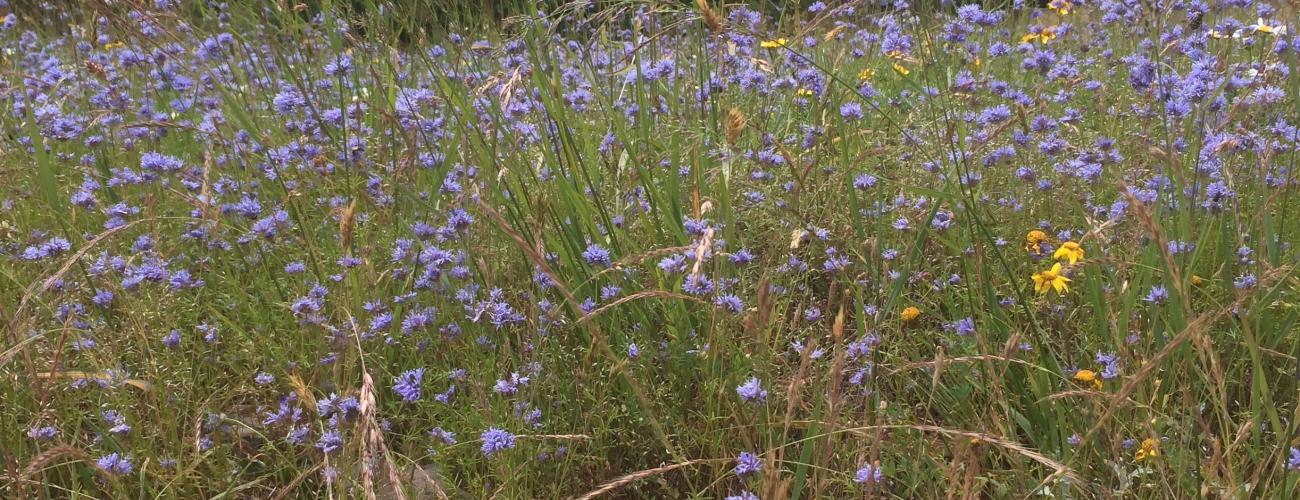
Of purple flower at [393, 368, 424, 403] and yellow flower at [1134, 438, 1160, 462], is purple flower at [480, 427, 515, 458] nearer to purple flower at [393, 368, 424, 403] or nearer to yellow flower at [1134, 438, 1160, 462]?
purple flower at [393, 368, 424, 403]

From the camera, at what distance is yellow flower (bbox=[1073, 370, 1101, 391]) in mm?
1678

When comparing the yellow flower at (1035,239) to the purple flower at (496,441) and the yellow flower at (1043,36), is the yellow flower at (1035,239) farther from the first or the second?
the yellow flower at (1043,36)

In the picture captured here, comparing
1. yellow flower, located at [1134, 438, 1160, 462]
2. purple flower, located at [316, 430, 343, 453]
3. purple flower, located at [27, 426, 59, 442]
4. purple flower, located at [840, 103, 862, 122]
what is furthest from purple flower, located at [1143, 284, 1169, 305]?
purple flower, located at [27, 426, 59, 442]

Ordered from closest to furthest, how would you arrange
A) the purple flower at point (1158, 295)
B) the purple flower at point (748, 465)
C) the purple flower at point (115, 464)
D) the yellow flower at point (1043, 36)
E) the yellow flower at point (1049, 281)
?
the purple flower at point (748, 465) → the purple flower at point (115, 464) → the purple flower at point (1158, 295) → the yellow flower at point (1049, 281) → the yellow flower at point (1043, 36)

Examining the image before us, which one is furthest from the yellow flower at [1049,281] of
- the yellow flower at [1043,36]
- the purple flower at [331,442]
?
the yellow flower at [1043,36]

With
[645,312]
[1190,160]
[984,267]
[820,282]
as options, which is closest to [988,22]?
[1190,160]

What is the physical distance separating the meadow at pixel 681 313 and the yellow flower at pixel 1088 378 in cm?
1

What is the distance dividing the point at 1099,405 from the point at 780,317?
2.02 feet

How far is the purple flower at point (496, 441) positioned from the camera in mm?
1515

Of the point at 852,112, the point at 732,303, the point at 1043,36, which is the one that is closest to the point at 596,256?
the point at 732,303

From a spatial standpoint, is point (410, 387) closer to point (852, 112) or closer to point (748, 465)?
point (748, 465)

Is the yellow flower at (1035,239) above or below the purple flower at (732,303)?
below

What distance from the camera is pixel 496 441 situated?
4.99 ft

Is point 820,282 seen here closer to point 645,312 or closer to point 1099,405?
point 645,312
